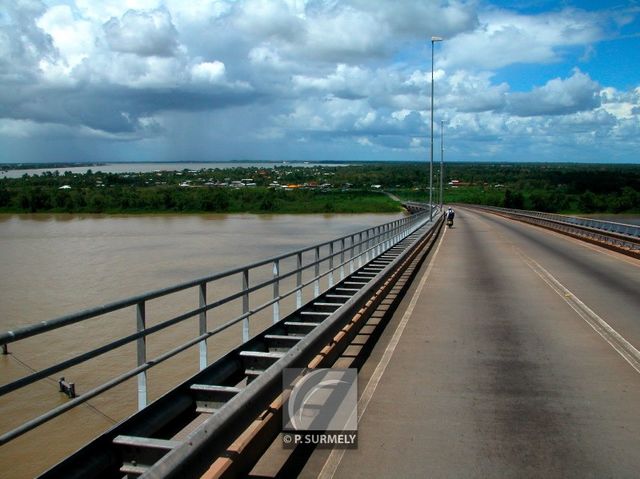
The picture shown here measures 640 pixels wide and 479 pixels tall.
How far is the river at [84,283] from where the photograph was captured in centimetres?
1307

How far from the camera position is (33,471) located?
36.5ft

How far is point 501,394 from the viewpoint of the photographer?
783 centimetres

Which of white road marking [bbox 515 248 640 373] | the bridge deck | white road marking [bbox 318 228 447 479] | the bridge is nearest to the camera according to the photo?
the bridge

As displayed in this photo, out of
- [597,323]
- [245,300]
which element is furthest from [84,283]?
[245,300]

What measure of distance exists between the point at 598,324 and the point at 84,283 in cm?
2594

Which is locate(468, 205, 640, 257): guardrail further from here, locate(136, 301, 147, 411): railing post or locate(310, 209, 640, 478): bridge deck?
locate(136, 301, 147, 411): railing post

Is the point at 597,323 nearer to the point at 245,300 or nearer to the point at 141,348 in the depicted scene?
the point at 245,300

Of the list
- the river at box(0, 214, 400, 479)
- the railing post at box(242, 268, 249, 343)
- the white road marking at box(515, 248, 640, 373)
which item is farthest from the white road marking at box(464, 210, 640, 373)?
the river at box(0, 214, 400, 479)

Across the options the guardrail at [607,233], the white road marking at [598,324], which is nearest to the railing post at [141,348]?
the white road marking at [598,324]

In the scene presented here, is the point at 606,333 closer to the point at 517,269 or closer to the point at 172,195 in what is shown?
the point at 517,269

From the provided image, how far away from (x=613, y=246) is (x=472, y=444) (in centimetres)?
2743

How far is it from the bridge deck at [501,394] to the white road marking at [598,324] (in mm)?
110

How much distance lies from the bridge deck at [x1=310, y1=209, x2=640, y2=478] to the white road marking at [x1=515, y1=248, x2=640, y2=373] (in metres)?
0.11

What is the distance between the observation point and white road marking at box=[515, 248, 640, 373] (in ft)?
32.4
